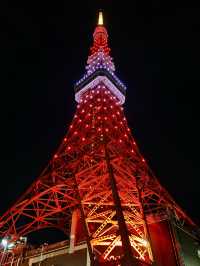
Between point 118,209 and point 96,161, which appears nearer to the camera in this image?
point 118,209

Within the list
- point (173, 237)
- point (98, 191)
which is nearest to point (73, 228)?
point (98, 191)

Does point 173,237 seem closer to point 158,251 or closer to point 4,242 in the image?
point 158,251

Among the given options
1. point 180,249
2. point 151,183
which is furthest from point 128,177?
point 180,249

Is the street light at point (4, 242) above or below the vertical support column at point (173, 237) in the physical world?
above

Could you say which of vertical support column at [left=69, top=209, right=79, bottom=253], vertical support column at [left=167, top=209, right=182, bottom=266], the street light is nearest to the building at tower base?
vertical support column at [left=167, top=209, right=182, bottom=266]

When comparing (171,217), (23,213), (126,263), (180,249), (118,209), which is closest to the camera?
(126,263)

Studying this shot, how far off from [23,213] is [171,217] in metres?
7.80

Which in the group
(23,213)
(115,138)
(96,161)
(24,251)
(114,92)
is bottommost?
(24,251)

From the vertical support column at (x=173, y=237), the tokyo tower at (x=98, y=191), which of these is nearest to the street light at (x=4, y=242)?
the tokyo tower at (x=98, y=191)

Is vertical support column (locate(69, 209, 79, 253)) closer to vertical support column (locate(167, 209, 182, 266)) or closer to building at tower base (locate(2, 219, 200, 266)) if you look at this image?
building at tower base (locate(2, 219, 200, 266))

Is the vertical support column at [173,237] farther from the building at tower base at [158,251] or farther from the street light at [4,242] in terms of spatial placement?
the street light at [4,242]

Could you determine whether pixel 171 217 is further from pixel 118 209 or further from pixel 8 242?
pixel 8 242

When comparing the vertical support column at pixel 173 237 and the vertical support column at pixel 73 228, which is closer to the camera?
the vertical support column at pixel 173 237

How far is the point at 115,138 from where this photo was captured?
68.6 feet
